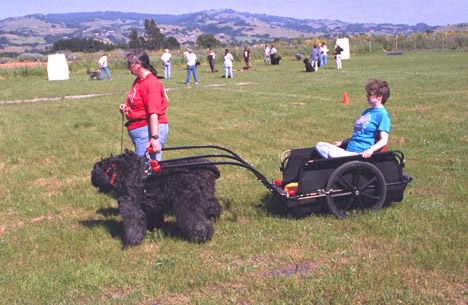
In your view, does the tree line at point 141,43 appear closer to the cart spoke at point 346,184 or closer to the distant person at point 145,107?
the distant person at point 145,107

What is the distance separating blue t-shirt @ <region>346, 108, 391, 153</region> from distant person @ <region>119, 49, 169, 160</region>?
2.39 m

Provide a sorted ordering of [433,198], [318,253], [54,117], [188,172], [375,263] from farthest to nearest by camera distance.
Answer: [54,117] → [433,198] → [188,172] → [318,253] → [375,263]

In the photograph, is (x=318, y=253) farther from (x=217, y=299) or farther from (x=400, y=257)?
(x=217, y=299)

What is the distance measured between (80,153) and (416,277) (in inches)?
319

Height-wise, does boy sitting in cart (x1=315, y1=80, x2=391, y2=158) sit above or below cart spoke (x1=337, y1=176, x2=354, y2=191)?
above

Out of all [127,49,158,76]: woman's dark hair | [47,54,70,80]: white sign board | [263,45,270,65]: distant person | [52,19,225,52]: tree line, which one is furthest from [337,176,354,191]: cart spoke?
[52,19,225,52]: tree line

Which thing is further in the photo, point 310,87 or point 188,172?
point 310,87

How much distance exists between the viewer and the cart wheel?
5.20 m

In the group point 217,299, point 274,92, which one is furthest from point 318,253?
point 274,92

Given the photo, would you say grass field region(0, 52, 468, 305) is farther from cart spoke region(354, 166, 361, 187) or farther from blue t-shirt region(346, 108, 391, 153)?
blue t-shirt region(346, 108, 391, 153)

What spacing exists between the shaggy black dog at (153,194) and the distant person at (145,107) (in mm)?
374

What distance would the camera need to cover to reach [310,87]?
66.6ft

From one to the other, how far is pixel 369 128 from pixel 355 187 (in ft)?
2.60

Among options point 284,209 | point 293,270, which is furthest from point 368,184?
point 293,270
